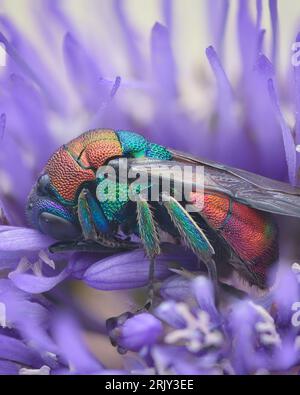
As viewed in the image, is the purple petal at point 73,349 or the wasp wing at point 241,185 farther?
the purple petal at point 73,349

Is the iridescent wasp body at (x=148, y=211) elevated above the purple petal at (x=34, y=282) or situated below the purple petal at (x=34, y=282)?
above

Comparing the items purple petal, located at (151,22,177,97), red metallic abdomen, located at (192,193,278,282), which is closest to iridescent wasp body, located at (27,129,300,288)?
red metallic abdomen, located at (192,193,278,282)

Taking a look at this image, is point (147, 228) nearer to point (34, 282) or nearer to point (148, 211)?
point (148, 211)

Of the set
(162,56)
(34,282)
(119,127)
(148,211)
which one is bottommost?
(34,282)

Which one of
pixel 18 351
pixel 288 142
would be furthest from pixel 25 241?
pixel 288 142

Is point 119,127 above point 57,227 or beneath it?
above

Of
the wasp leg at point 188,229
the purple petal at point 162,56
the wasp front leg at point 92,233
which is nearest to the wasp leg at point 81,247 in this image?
the wasp front leg at point 92,233

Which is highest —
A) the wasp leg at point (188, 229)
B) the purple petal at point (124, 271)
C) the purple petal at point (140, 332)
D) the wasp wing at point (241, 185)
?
the wasp wing at point (241, 185)

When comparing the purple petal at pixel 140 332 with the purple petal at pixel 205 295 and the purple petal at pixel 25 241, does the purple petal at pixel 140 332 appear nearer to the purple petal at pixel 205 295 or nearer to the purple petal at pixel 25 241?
the purple petal at pixel 205 295

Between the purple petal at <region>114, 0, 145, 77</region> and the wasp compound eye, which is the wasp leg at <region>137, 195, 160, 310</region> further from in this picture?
the purple petal at <region>114, 0, 145, 77</region>
